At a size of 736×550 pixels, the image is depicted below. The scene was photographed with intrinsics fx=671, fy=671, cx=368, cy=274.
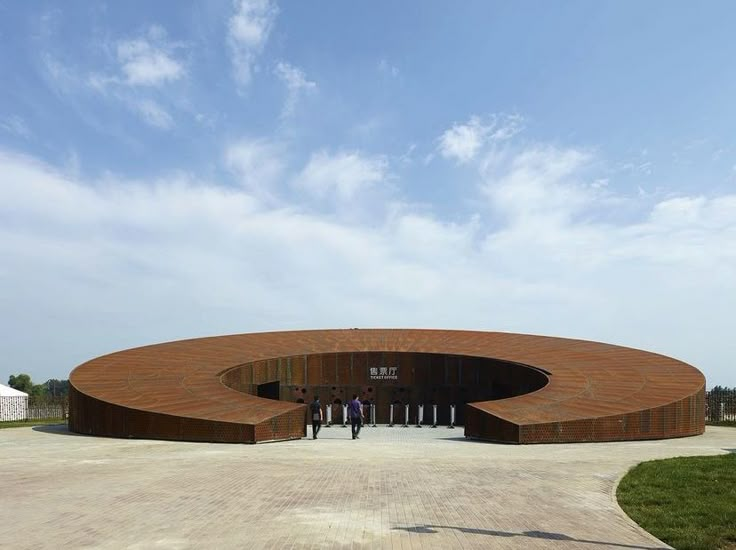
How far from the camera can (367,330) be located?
28062 millimetres

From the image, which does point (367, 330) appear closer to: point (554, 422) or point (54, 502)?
point (554, 422)

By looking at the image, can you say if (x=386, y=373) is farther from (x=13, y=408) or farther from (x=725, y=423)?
(x=13, y=408)

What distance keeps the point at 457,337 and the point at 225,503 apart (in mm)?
19378

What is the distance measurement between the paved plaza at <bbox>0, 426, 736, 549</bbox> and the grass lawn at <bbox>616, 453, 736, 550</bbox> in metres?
0.25

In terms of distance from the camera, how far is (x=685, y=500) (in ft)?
27.0

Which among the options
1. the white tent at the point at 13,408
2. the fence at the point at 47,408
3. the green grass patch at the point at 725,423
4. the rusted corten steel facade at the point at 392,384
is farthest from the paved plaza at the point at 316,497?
the white tent at the point at 13,408

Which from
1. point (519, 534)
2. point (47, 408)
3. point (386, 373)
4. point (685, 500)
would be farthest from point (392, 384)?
point (47, 408)

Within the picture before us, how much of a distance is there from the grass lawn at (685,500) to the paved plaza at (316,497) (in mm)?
249

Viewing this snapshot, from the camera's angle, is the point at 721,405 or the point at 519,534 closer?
the point at 519,534

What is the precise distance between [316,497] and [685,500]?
453 cm

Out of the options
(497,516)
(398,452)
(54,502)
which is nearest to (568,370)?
(398,452)

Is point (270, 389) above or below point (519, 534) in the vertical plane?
above

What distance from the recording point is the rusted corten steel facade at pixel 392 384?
15.7m

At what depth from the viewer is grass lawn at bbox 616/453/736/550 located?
6590 millimetres
